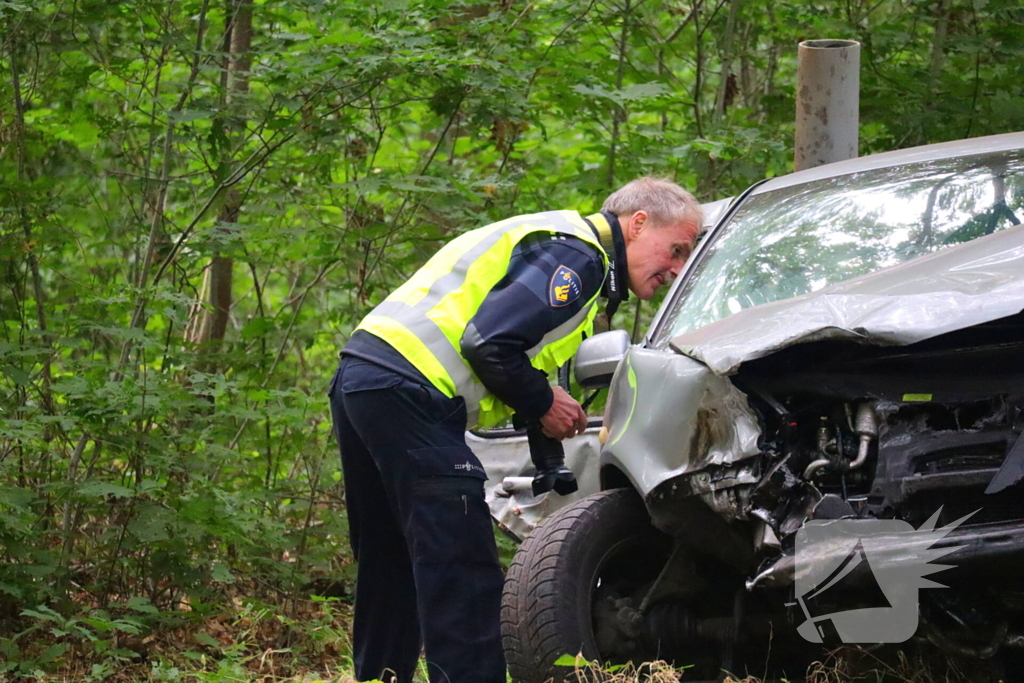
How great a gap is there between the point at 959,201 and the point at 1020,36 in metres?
3.04

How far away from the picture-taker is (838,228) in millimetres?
3873

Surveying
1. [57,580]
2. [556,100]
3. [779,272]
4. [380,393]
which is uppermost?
[556,100]

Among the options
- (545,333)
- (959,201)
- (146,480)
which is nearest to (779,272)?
(959,201)

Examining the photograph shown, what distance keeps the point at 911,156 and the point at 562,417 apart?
5.79 feet

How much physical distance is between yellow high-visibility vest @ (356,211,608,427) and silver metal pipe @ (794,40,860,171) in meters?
2.60

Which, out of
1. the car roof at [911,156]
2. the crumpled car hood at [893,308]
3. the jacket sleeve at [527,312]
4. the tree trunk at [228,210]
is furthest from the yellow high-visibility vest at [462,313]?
the tree trunk at [228,210]

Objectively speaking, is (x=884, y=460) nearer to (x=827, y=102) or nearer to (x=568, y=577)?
(x=568, y=577)

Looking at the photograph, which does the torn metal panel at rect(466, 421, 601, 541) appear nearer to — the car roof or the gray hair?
the gray hair

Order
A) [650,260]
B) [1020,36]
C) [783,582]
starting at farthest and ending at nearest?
[1020,36] < [650,260] < [783,582]

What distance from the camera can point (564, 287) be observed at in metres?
3.33

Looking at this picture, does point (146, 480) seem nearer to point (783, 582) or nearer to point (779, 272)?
point (779, 272)

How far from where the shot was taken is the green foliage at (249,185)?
17.4 ft
